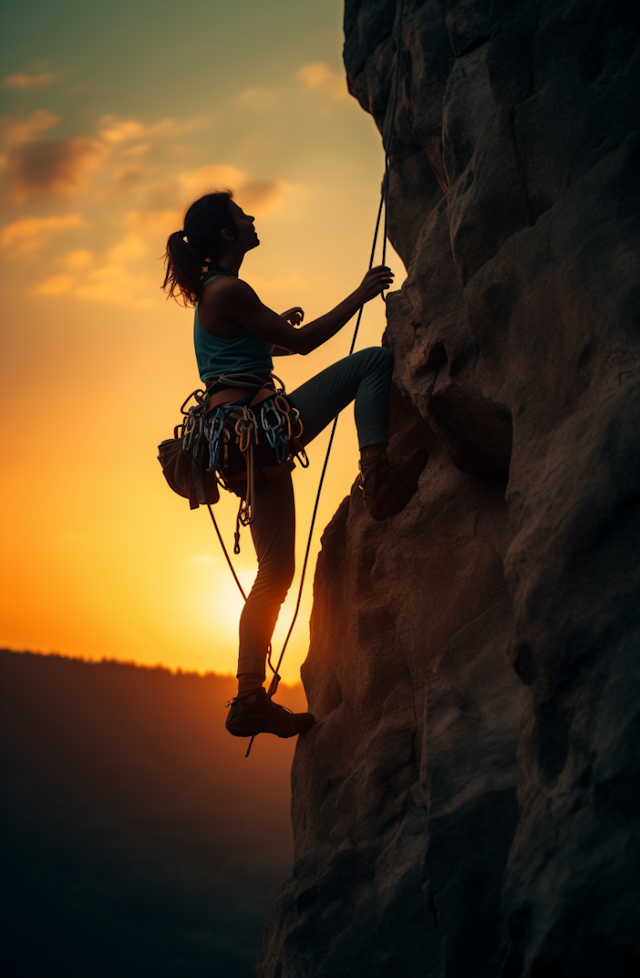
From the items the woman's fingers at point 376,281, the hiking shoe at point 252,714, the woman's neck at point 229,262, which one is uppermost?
the woman's neck at point 229,262

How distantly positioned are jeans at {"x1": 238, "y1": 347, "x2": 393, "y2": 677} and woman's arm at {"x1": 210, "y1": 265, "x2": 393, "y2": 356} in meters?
0.25

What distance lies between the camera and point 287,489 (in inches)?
178

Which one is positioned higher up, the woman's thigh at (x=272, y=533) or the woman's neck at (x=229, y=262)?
the woman's neck at (x=229, y=262)

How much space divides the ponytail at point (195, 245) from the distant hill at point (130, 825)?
2821 centimetres

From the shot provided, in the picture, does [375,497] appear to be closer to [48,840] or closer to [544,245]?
[544,245]

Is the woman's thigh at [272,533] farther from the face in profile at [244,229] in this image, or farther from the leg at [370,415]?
the face in profile at [244,229]

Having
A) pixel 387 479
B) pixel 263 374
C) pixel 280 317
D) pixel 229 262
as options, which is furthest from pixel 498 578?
pixel 229 262

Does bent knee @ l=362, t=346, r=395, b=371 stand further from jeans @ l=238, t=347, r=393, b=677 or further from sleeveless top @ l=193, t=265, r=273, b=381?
sleeveless top @ l=193, t=265, r=273, b=381

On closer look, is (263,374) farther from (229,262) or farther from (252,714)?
(252,714)

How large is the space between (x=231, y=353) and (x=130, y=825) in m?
34.1

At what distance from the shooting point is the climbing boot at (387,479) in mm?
4102

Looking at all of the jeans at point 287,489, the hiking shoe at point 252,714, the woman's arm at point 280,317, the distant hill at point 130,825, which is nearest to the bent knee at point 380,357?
the jeans at point 287,489

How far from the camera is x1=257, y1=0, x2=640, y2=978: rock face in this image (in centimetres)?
237

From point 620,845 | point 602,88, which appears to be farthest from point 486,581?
point 602,88
